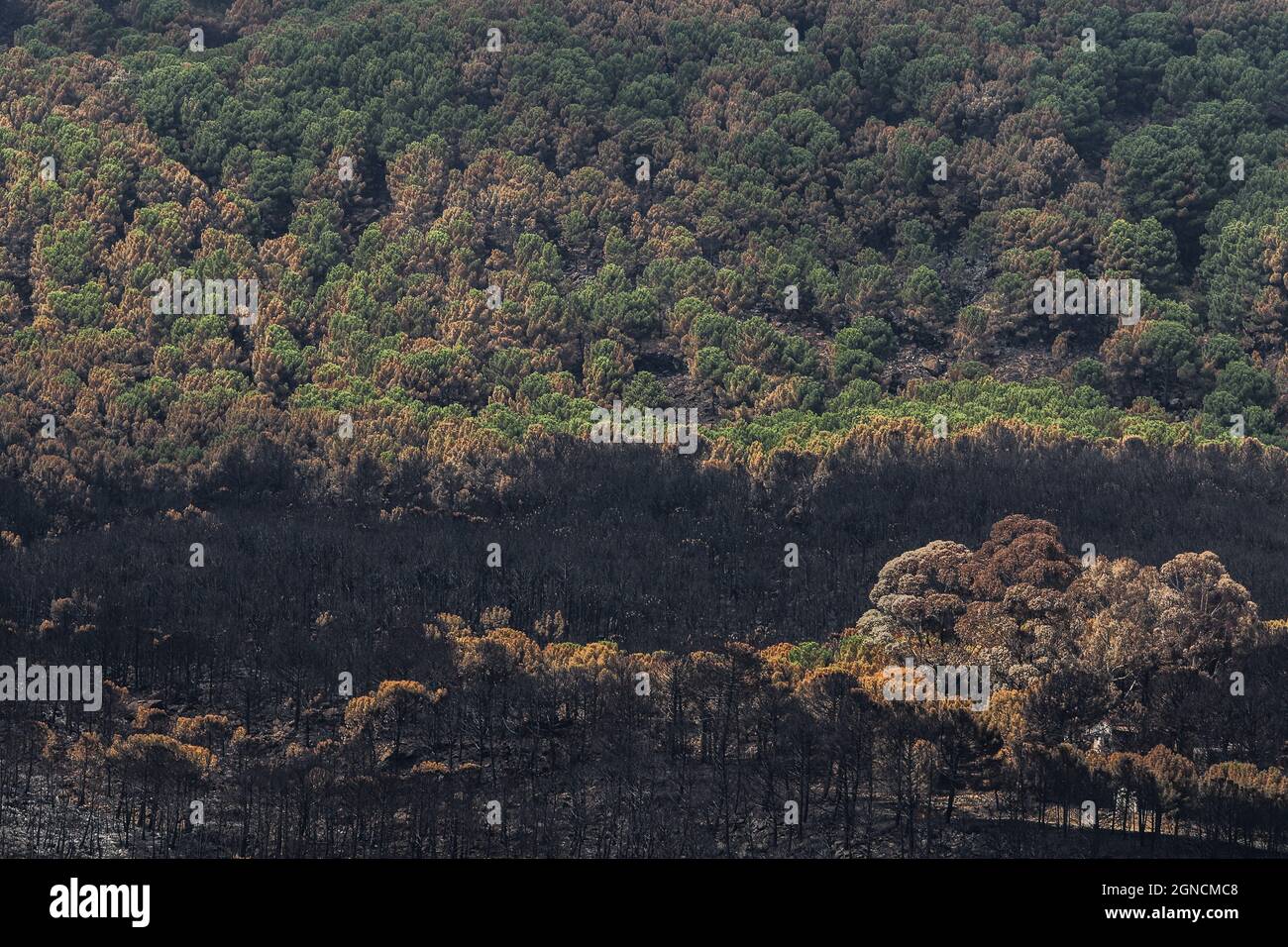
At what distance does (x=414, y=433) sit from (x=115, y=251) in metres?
21.7

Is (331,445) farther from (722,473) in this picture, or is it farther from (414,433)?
(722,473)

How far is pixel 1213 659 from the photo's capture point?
7450cm

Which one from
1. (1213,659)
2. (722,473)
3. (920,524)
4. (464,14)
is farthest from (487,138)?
(1213,659)

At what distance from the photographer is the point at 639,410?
352 feet

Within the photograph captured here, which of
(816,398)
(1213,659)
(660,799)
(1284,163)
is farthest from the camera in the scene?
(1284,163)

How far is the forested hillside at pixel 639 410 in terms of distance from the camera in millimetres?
69625

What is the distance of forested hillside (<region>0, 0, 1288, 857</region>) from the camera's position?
69625 mm

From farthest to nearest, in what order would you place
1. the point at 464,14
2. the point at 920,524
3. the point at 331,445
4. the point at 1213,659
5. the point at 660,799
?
1. the point at 464,14
2. the point at 331,445
3. the point at 920,524
4. the point at 1213,659
5. the point at 660,799

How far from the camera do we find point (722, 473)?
96.0m

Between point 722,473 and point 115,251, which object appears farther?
point 115,251

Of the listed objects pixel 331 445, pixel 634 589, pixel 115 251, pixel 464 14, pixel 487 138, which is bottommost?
pixel 634 589

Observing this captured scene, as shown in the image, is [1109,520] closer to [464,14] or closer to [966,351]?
[966,351]

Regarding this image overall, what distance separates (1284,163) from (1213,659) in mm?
56123

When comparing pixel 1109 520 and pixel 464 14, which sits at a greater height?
pixel 464 14
